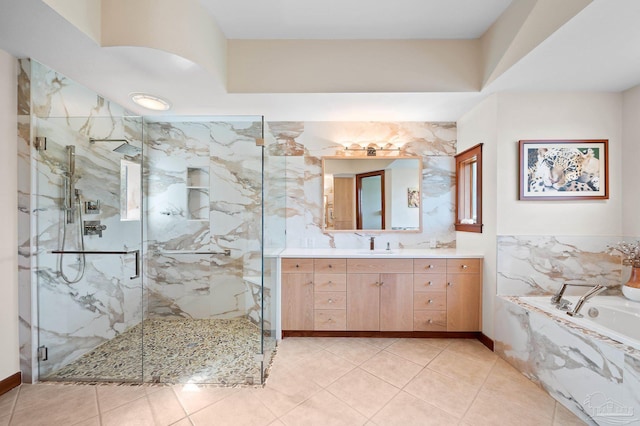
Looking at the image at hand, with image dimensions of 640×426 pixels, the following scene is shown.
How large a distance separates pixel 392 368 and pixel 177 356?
180cm

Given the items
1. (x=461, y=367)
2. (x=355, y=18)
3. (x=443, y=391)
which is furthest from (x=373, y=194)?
(x=443, y=391)

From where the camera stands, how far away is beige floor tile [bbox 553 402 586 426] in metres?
1.57

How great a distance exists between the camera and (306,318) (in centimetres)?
264

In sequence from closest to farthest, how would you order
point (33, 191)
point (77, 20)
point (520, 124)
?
point (77, 20), point (33, 191), point (520, 124)

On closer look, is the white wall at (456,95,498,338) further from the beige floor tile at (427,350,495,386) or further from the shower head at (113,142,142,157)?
the shower head at (113,142,142,157)

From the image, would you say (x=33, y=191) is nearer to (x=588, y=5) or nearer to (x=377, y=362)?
(x=377, y=362)

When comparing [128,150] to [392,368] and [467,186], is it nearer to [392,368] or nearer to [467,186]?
[392,368]

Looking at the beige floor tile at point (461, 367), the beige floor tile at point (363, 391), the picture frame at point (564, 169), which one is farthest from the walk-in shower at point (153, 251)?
the picture frame at point (564, 169)

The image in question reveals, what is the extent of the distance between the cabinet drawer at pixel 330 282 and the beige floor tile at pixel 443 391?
0.97 metres

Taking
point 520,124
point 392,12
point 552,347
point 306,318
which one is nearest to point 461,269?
point 552,347

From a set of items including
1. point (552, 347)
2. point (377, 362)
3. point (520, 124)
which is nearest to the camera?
point (552, 347)

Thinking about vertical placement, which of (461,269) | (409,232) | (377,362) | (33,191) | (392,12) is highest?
(392,12)

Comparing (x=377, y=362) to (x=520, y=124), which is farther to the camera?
(x=520, y=124)

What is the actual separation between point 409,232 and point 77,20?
321 centimetres
